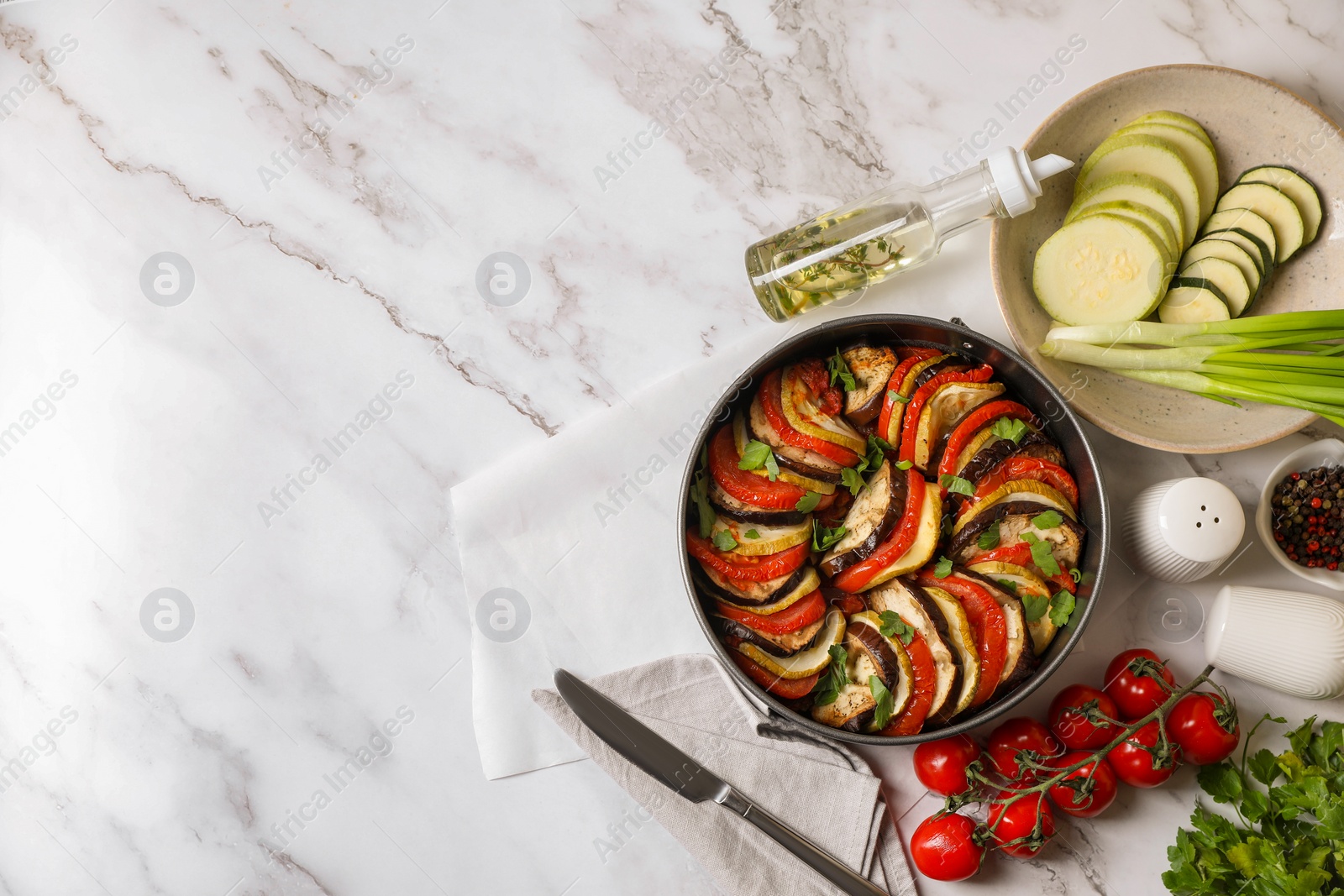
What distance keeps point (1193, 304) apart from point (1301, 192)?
35 cm

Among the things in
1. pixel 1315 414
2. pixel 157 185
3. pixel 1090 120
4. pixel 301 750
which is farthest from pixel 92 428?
pixel 1315 414

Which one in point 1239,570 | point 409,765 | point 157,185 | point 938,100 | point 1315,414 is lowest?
point 1239,570

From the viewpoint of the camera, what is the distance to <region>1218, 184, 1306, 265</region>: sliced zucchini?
1.90 m

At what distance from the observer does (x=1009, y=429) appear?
6.04 feet

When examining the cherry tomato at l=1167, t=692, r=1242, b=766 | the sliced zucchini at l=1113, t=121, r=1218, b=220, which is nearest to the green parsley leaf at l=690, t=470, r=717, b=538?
the cherry tomato at l=1167, t=692, r=1242, b=766

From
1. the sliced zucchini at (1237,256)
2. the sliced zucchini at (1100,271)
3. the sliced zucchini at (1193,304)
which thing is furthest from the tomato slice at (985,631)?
the sliced zucchini at (1237,256)

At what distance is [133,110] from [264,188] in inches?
18.4

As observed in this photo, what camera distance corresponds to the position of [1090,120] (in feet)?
6.35

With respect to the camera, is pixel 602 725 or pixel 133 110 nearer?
pixel 602 725

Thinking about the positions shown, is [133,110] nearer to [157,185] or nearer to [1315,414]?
[157,185]

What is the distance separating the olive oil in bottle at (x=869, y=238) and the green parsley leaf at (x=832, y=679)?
896 mm

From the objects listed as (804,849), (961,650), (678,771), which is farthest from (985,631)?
(678,771)

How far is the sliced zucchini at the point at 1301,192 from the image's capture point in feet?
6.23

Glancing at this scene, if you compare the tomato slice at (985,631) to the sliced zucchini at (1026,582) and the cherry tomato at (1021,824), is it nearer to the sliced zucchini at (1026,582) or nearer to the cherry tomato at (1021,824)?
the sliced zucchini at (1026,582)
